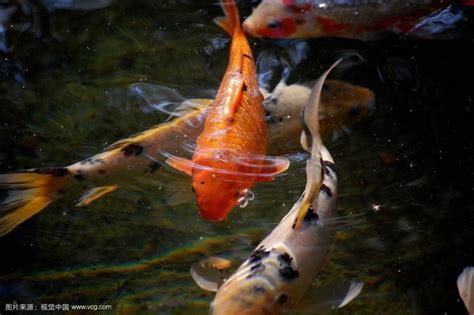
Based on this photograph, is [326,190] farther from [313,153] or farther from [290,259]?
[290,259]

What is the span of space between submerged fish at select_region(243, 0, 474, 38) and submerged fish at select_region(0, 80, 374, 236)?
0.57 m

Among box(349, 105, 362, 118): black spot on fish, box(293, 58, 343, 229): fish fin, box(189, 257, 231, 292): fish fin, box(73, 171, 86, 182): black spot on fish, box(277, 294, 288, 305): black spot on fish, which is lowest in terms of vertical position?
box(189, 257, 231, 292): fish fin

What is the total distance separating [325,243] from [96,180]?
1305 millimetres

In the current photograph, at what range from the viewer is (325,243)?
8.10ft

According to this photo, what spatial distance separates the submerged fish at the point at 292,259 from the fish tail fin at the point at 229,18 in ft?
4.05

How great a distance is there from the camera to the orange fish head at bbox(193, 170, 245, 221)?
8.21ft

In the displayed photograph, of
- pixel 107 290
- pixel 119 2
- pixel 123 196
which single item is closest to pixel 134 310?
pixel 107 290

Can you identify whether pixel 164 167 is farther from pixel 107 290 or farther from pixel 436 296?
pixel 436 296

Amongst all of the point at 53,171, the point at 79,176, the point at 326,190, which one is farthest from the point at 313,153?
the point at 53,171

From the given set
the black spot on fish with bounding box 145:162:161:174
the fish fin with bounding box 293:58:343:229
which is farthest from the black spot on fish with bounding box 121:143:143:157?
the fish fin with bounding box 293:58:343:229

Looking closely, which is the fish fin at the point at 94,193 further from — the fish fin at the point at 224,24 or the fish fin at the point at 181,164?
the fish fin at the point at 224,24

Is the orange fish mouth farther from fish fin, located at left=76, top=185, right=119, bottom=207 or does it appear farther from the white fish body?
fish fin, located at left=76, top=185, right=119, bottom=207

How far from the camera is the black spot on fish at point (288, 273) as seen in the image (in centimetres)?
232

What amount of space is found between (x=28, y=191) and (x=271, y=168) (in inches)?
52.0
